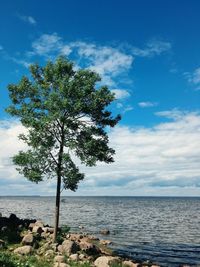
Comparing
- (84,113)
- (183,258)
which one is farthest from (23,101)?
(183,258)

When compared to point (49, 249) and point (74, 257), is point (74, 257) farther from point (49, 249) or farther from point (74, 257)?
point (49, 249)

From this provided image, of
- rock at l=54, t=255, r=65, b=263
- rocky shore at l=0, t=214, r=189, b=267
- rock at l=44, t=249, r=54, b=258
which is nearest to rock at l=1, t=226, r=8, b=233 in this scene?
rocky shore at l=0, t=214, r=189, b=267

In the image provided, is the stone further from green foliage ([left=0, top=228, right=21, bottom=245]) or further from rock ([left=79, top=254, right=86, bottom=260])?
green foliage ([left=0, top=228, right=21, bottom=245])

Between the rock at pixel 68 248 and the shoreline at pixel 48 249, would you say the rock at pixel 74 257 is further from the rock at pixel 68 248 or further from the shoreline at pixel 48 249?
the rock at pixel 68 248

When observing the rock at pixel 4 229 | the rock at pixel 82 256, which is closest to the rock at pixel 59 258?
the rock at pixel 82 256

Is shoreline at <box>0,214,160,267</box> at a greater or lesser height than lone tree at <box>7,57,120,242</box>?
lesser

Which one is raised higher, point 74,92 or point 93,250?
point 74,92

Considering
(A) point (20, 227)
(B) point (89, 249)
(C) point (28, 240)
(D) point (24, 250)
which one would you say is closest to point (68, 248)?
(C) point (28, 240)

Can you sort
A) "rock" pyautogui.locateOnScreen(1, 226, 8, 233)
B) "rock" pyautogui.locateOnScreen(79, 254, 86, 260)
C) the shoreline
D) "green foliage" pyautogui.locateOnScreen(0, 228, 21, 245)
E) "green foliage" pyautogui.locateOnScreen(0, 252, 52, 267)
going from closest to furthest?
"green foliage" pyautogui.locateOnScreen(0, 252, 52, 267) < the shoreline < "rock" pyautogui.locateOnScreen(79, 254, 86, 260) < "green foliage" pyautogui.locateOnScreen(0, 228, 21, 245) < "rock" pyautogui.locateOnScreen(1, 226, 8, 233)

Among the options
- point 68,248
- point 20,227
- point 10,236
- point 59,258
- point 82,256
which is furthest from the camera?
point 20,227

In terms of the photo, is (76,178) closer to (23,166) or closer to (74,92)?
(23,166)

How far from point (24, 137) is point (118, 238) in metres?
26.8

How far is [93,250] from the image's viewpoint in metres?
34.7

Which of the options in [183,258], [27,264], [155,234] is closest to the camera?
[27,264]
